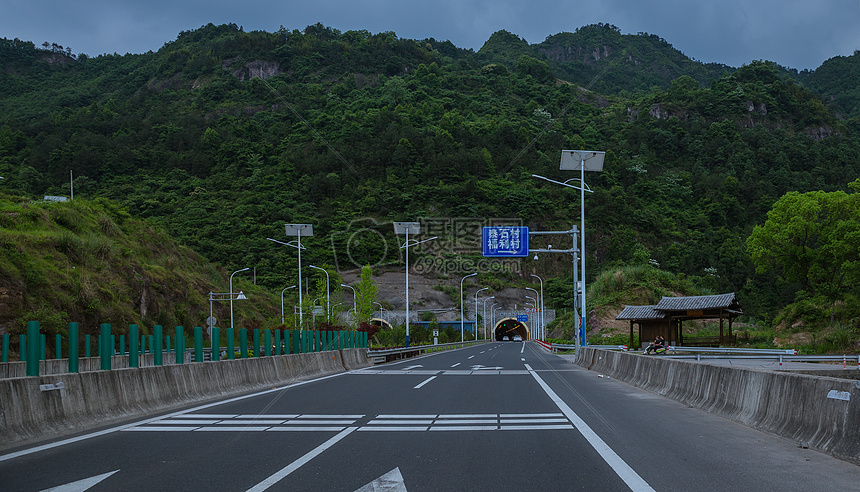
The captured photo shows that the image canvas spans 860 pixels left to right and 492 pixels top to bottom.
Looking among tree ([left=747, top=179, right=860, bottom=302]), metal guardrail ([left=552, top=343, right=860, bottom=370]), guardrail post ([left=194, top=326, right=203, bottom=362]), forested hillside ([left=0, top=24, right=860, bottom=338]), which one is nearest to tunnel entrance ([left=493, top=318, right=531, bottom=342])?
forested hillside ([left=0, top=24, right=860, bottom=338])

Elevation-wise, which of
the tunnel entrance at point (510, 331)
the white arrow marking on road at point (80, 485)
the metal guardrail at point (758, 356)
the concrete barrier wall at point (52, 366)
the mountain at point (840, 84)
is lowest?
the tunnel entrance at point (510, 331)

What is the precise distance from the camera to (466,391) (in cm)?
1608

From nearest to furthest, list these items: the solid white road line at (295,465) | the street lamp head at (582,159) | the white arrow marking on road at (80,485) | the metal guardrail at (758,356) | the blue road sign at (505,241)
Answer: the white arrow marking on road at (80,485), the solid white road line at (295,465), the metal guardrail at (758,356), the street lamp head at (582,159), the blue road sign at (505,241)

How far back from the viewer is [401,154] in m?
140

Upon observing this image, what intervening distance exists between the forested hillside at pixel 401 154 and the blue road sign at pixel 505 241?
6103 centimetres

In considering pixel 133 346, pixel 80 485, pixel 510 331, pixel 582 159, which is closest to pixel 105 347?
pixel 133 346

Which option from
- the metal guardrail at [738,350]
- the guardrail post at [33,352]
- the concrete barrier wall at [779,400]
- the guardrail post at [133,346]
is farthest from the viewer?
the metal guardrail at [738,350]

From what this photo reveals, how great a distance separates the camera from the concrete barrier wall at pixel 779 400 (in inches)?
289

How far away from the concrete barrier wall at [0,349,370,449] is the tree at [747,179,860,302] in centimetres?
5916

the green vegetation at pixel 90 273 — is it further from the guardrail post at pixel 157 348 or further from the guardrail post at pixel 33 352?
the guardrail post at pixel 33 352

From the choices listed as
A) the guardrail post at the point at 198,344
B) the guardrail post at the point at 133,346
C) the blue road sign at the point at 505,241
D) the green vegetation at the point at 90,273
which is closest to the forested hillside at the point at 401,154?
the green vegetation at the point at 90,273

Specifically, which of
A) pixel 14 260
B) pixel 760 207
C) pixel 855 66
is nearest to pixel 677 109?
pixel 760 207

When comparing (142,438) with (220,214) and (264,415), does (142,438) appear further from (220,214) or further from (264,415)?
(220,214)

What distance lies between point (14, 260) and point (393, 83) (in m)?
140
